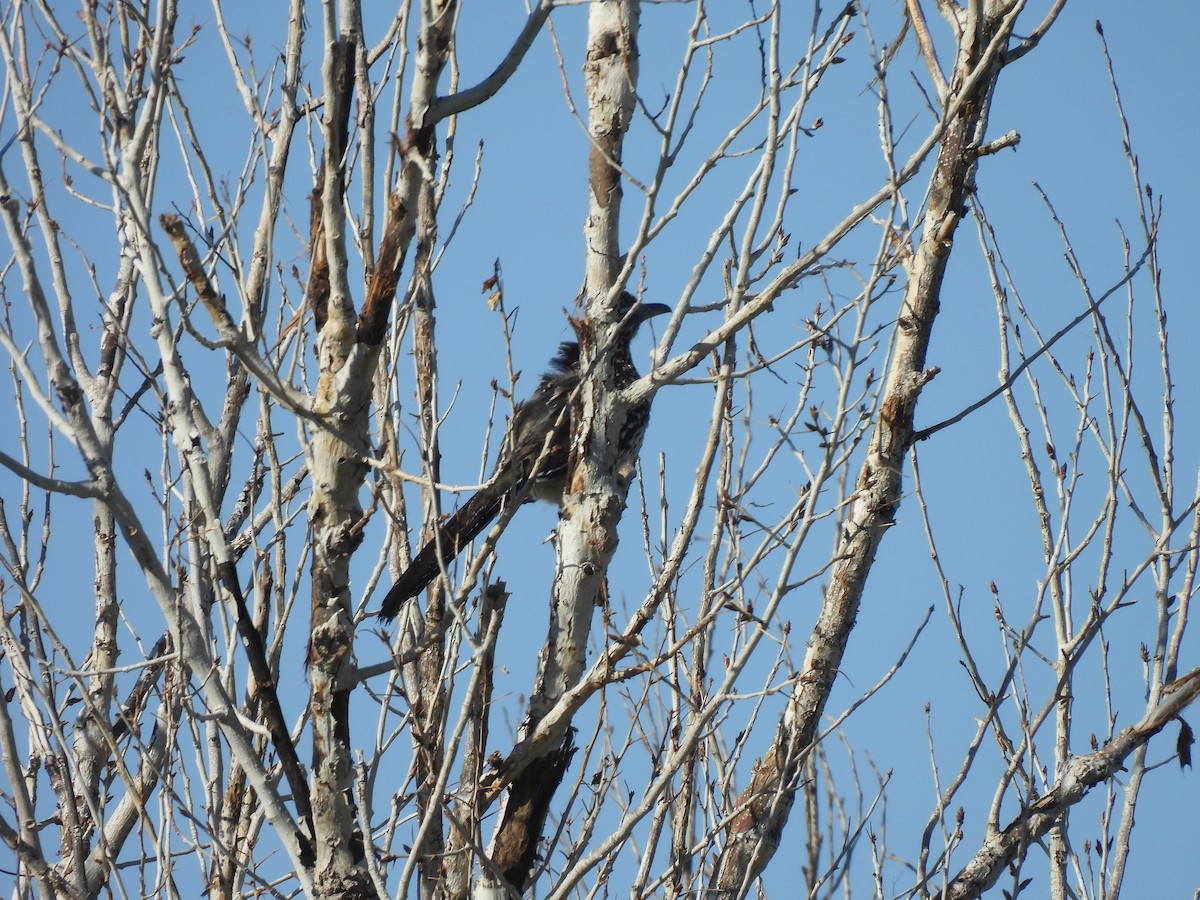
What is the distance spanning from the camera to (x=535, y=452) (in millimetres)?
5910

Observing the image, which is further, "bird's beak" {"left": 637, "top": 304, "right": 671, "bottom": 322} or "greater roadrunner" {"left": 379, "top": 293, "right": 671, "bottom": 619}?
"bird's beak" {"left": 637, "top": 304, "right": 671, "bottom": 322}

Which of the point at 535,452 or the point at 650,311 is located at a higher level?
the point at 650,311

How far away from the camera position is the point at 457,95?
8.95 feet

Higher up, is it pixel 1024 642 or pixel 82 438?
pixel 82 438

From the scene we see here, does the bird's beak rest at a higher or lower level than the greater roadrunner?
higher

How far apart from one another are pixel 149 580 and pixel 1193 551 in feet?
11.0

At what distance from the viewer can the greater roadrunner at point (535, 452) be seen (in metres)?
3.26

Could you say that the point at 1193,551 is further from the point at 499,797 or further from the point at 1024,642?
the point at 499,797

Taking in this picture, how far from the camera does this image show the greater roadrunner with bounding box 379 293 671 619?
3.26 m

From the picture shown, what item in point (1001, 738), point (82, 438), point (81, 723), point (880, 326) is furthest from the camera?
point (81, 723)

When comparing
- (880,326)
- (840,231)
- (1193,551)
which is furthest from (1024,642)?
(840,231)

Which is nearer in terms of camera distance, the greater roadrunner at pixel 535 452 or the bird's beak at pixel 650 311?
the greater roadrunner at pixel 535 452

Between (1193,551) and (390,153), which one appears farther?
(1193,551)

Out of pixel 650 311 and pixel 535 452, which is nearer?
pixel 535 452
